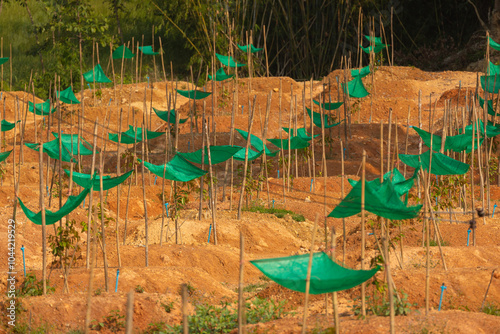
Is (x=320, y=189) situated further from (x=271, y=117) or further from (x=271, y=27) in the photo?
(x=271, y=27)

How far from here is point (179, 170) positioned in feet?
21.7

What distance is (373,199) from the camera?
4.33 meters

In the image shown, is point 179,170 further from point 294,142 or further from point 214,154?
point 294,142

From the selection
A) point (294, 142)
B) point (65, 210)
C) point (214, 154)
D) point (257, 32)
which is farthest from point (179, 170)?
point (257, 32)

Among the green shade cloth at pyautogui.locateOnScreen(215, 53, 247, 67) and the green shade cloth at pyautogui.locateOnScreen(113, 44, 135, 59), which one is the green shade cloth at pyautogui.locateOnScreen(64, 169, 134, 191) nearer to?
the green shade cloth at pyautogui.locateOnScreen(215, 53, 247, 67)

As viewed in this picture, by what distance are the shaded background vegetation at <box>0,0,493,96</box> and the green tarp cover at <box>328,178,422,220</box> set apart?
11224 mm

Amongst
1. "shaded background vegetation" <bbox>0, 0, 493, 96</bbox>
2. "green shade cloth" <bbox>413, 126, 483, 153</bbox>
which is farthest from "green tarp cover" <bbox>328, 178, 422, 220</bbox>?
"shaded background vegetation" <bbox>0, 0, 493, 96</bbox>

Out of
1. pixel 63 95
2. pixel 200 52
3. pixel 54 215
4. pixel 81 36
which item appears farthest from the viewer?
pixel 200 52

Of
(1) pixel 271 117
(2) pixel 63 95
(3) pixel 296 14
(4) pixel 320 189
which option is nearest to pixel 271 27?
(3) pixel 296 14

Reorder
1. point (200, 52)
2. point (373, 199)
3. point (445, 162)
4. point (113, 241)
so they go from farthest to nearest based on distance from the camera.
→ 1. point (200, 52)
2. point (113, 241)
3. point (445, 162)
4. point (373, 199)

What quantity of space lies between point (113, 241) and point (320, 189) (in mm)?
3233

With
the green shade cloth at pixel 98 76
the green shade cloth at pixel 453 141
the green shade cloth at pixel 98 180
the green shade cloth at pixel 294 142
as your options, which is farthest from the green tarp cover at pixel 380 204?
the green shade cloth at pixel 98 76

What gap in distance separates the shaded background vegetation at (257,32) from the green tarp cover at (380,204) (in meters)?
11.2

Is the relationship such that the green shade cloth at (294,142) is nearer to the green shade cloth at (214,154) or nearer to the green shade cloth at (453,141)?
the green shade cloth at (214,154)
